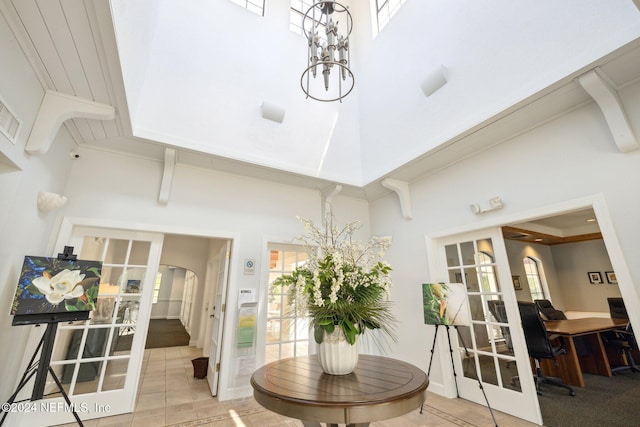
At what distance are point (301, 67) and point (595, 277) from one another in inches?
320

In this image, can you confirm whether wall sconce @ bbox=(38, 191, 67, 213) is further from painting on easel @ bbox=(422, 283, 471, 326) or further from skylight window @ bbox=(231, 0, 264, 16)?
painting on easel @ bbox=(422, 283, 471, 326)

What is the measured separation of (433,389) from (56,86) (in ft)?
17.0

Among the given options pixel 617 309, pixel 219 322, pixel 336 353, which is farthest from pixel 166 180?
pixel 617 309

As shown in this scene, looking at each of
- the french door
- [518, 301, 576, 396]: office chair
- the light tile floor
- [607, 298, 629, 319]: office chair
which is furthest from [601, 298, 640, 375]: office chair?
the french door

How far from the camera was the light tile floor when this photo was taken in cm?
271

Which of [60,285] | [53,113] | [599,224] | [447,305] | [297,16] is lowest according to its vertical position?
[447,305]

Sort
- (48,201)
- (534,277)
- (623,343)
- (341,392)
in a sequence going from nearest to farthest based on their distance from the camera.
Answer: (341,392) < (48,201) < (623,343) < (534,277)

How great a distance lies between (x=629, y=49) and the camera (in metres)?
1.97

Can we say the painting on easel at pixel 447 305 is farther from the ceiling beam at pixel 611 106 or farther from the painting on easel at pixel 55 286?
the painting on easel at pixel 55 286

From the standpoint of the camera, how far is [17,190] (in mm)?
2090

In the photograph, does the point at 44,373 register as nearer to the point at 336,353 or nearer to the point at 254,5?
Answer: the point at 336,353

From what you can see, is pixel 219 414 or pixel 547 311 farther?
pixel 547 311

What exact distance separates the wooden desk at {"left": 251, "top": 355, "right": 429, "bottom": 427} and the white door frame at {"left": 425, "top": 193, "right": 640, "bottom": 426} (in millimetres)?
1884

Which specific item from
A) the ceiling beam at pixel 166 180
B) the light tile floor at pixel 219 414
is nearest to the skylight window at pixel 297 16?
the ceiling beam at pixel 166 180
